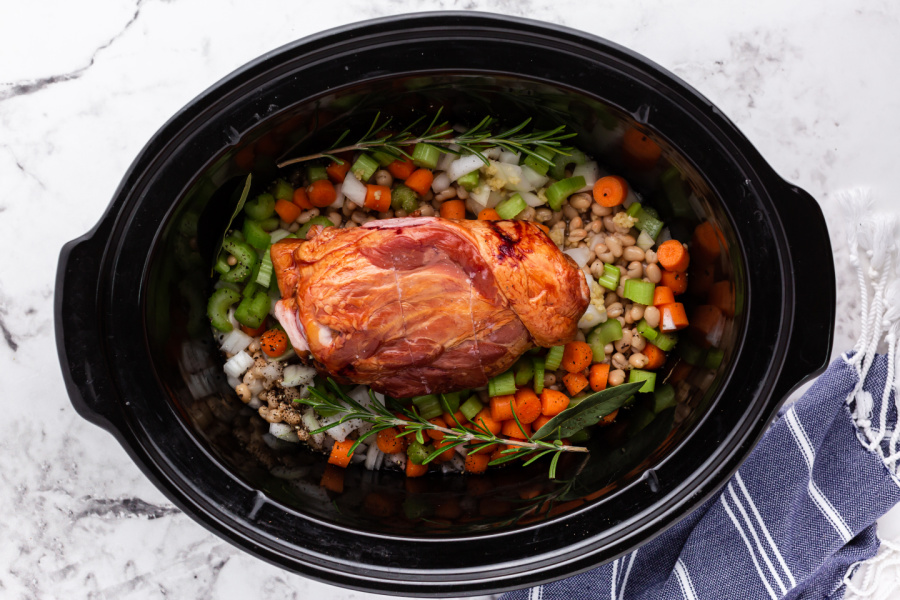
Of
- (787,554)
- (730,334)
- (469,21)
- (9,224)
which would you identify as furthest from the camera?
(9,224)

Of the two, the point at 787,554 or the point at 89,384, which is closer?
the point at 89,384

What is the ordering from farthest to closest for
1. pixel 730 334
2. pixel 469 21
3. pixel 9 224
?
pixel 9 224
pixel 730 334
pixel 469 21

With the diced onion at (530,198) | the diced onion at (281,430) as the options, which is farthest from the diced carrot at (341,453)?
the diced onion at (530,198)

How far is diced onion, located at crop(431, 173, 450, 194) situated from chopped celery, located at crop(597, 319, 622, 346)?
2.34ft

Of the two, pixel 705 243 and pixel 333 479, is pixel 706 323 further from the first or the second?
pixel 333 479

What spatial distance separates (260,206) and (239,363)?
53 centimetres

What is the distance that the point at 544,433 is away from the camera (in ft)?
6.50

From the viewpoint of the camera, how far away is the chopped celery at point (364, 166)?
7.06ft

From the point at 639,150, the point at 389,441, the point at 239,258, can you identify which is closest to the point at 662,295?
the point at 639,150

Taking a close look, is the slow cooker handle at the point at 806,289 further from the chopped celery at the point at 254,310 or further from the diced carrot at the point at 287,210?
the chopped celery at the point at 254,310

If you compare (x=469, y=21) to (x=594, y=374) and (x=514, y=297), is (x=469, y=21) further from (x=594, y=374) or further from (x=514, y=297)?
(x=594, y=374)

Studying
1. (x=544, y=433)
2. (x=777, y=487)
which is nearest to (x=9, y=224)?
(x=544, y=433)

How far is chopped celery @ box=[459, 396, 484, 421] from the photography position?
7.23 feet

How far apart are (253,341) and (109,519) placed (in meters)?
0.88
